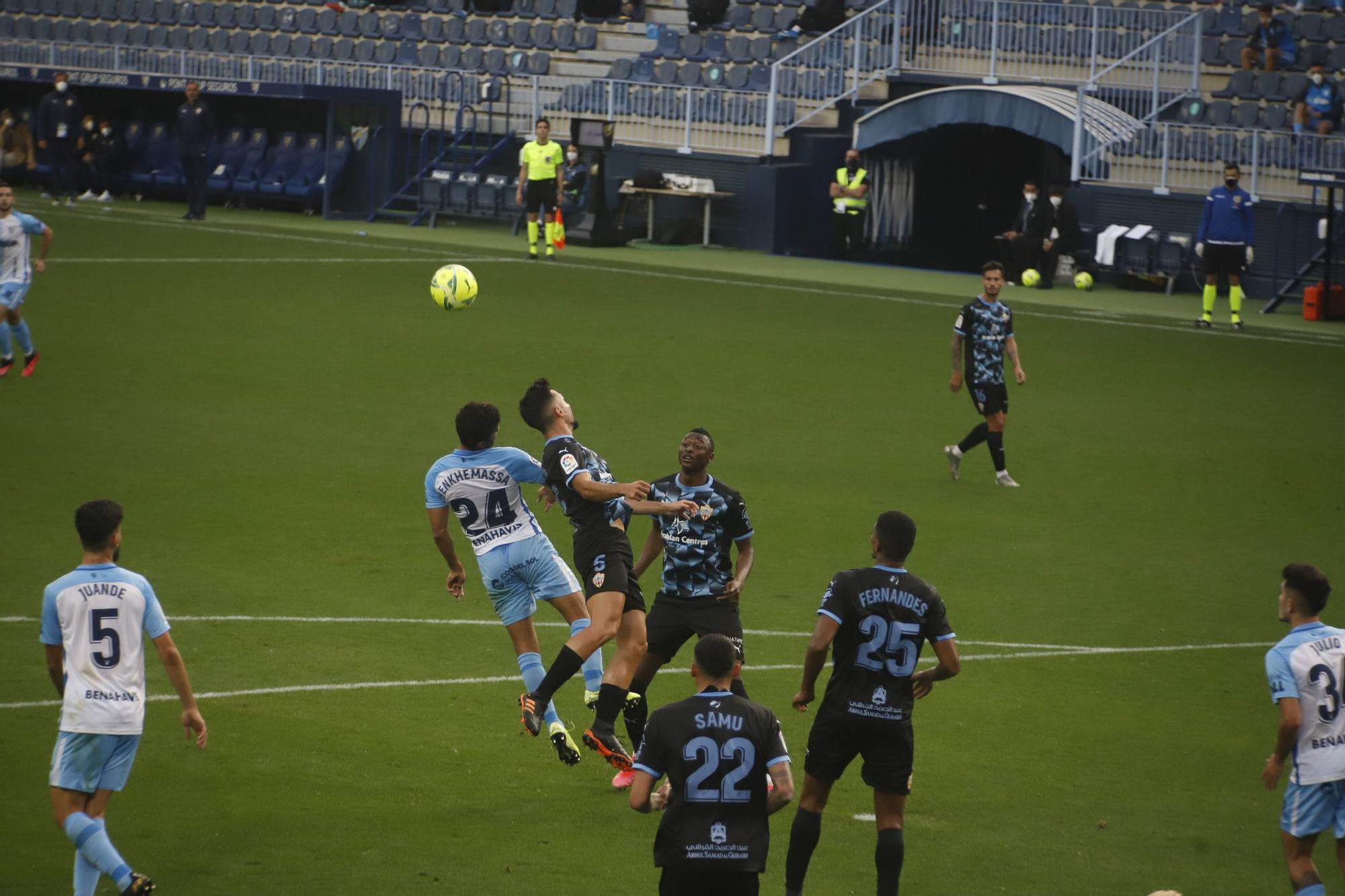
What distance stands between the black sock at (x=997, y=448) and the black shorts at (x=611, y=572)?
7.23 m

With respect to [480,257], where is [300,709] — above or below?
below

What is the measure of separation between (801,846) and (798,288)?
21944 millimetres

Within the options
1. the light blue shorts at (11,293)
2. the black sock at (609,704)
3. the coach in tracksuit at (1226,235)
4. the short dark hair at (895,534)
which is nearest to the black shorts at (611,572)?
the black sock at (609,704)

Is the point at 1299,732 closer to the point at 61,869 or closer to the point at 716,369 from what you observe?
the point at 61,869

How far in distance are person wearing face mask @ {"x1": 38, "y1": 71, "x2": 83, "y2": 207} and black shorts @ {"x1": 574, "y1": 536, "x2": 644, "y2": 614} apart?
32.2 m

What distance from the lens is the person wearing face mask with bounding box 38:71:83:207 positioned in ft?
126

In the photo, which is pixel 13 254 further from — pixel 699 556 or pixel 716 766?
pixel 716 766

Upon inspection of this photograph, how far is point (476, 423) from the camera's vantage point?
31.0 ft

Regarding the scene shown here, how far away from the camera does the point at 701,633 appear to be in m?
9.05

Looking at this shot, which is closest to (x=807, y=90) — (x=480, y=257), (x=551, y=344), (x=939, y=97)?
(x=939, y=97)

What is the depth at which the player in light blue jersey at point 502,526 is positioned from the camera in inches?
373

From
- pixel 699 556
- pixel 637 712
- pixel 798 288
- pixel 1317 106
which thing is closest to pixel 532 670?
pixel 637 712

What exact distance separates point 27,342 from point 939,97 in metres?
18.7

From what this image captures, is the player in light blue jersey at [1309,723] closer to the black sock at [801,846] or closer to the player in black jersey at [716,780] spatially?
the black sock at [801,846]
